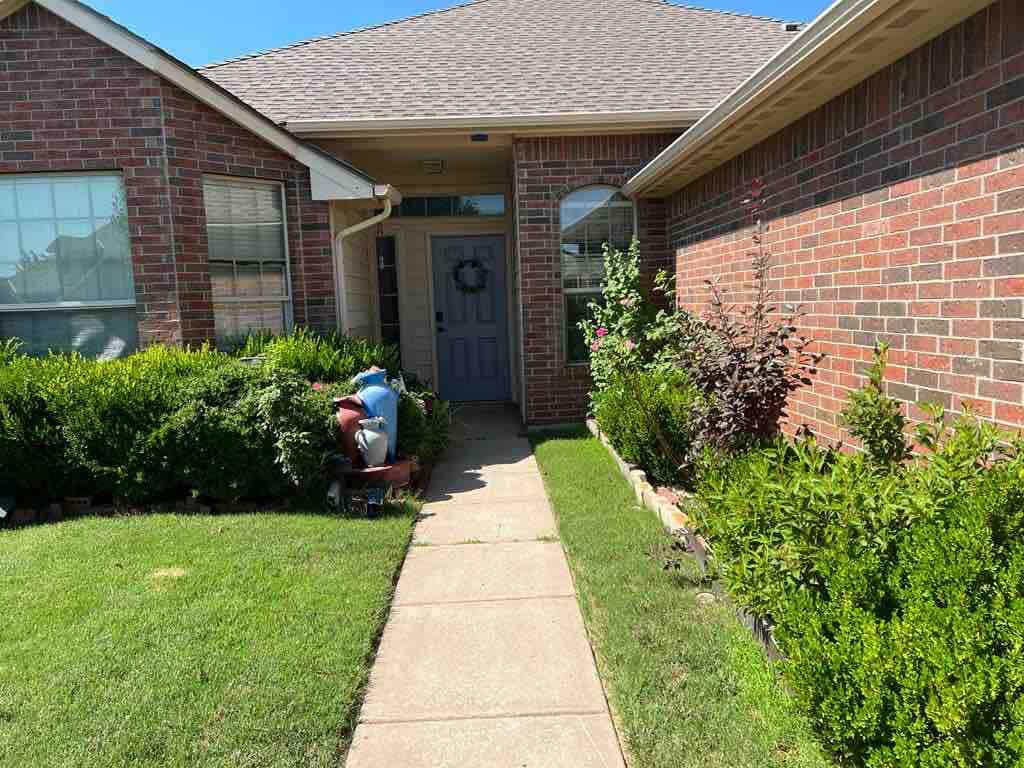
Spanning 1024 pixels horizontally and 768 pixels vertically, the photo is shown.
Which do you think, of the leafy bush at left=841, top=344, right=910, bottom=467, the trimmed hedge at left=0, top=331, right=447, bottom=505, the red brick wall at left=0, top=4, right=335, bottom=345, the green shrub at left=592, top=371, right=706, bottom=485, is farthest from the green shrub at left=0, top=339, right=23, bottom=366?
the leafy bush at left=841, top=344, right=910, bottom=467

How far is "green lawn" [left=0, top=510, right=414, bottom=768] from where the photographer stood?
9.11ft

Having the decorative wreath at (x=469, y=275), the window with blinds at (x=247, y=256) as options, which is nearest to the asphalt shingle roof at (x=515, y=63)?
the window with blinds at (x=247, y=256)

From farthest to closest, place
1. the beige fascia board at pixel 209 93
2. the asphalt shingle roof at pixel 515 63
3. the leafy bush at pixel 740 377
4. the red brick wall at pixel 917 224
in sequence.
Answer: the asphalt shingle roof at pixel 515 63 → the beige fascia board at pixel 209 93 → the leafy bush at pixel 740 377 → the red brick wall at pixel 917 224

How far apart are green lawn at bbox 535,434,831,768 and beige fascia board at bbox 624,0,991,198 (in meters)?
2.75

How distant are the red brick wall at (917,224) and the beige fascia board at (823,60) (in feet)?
0.28

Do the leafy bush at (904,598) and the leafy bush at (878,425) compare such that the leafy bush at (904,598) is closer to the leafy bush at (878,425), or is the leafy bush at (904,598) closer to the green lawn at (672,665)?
the green lawn at (672,665)

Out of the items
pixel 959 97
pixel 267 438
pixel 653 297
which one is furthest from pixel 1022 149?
pixel 653 297

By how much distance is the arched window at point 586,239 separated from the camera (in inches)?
346

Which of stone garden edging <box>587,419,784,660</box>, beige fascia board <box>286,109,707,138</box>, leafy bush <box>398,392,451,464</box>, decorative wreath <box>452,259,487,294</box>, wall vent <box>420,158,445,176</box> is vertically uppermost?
beige fascia board <box>286,109,707,138</box>

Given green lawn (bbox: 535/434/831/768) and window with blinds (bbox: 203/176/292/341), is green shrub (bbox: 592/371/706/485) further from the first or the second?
window with blinds (bbox: 203/176/292/341)

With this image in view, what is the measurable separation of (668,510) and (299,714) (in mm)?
2801

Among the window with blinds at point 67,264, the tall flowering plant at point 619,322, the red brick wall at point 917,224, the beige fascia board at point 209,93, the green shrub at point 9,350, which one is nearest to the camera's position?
the red brick wall at point 917,224

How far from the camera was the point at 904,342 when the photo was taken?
3914 mm

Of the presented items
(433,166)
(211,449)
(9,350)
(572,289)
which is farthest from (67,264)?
(572,289)
